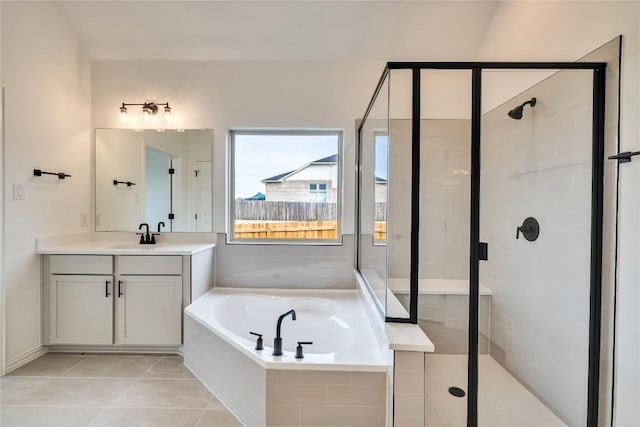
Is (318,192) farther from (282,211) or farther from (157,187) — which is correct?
(157,187)

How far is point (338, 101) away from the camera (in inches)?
119

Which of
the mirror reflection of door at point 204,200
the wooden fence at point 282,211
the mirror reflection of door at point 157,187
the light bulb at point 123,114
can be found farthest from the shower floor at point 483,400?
the light bulb at point 123,114

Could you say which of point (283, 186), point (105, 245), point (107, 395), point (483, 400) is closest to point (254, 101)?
point (283, 186)

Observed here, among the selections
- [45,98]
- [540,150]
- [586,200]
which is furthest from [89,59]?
[586,200]

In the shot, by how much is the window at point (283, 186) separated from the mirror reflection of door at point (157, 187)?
59cm

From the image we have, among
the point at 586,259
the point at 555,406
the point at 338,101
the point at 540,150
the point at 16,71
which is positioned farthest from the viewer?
the point at 338,101

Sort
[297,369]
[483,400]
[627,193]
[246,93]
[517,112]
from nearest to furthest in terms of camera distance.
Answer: [627,193], [297,369], [483,400], [517,112], [246,93]

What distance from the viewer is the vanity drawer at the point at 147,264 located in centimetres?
259

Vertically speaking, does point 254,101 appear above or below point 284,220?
above

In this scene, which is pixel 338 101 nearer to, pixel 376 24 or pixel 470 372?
pixel 376 24

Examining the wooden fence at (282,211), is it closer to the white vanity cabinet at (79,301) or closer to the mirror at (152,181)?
the mirror at (152,181)

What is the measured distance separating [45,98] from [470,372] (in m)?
3.53

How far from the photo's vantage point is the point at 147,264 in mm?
2596

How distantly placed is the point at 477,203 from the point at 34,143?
3108 mm
